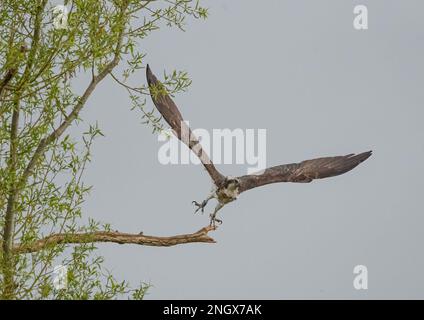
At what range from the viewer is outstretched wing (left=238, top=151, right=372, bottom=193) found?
53.7 ft

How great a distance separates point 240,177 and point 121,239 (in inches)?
148

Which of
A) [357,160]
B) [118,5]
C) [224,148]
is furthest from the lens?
[357,160]

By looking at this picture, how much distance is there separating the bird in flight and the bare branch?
5.27 ft

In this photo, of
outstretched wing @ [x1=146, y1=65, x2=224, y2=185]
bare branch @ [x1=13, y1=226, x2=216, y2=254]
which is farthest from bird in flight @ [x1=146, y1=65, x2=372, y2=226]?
bare branch @ [x1=13, y1=226, x2=216, y2=254]

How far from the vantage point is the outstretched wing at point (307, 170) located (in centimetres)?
1638

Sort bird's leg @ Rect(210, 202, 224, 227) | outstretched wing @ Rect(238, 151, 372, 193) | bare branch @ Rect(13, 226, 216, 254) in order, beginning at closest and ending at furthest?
1. bare branch @ Rect(13, 226, 216, 254)
2. bird's leg @ Rect(210, 202, 224, 227)
3. outstretched wing @ Rect(238, 151, 372, 193)

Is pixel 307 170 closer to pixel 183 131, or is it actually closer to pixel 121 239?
pixel 183 131

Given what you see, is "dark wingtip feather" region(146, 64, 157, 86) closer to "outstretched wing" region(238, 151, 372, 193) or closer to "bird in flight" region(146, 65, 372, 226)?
"bird in flight" region(146, 65, 372, 226)

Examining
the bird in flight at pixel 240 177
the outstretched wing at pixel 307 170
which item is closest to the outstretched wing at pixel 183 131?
the bird in flight at pixel 240 177

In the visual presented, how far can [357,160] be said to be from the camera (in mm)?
17406
